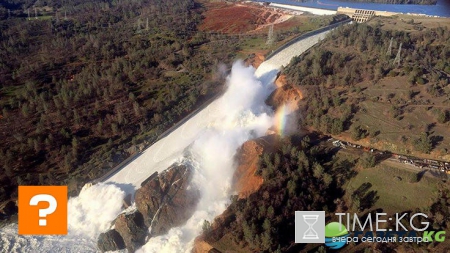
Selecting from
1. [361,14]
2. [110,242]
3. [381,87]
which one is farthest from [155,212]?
[361,14]

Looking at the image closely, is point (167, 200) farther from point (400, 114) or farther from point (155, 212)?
point (400, 114)

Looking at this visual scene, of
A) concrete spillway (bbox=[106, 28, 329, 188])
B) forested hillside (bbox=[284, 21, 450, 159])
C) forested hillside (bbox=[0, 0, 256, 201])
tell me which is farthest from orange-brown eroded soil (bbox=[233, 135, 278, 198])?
forested hillside (bbox=[0, 0, 256, 201])

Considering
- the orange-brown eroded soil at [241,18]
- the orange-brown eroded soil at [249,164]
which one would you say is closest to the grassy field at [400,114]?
the orange-brown eroded soil at [249,164]

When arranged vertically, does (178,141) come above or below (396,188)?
below

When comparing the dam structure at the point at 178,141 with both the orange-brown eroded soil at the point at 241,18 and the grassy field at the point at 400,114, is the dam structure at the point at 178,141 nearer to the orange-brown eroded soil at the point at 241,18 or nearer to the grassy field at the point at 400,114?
the grassy field at the point at 400,114

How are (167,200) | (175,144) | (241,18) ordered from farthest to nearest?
(241,18) → (175,144) → (167,200)

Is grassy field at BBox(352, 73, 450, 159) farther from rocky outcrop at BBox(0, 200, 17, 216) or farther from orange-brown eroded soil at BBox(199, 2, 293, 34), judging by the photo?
orange-brown eroded soil at BBox(199, 2, 293, 34)
